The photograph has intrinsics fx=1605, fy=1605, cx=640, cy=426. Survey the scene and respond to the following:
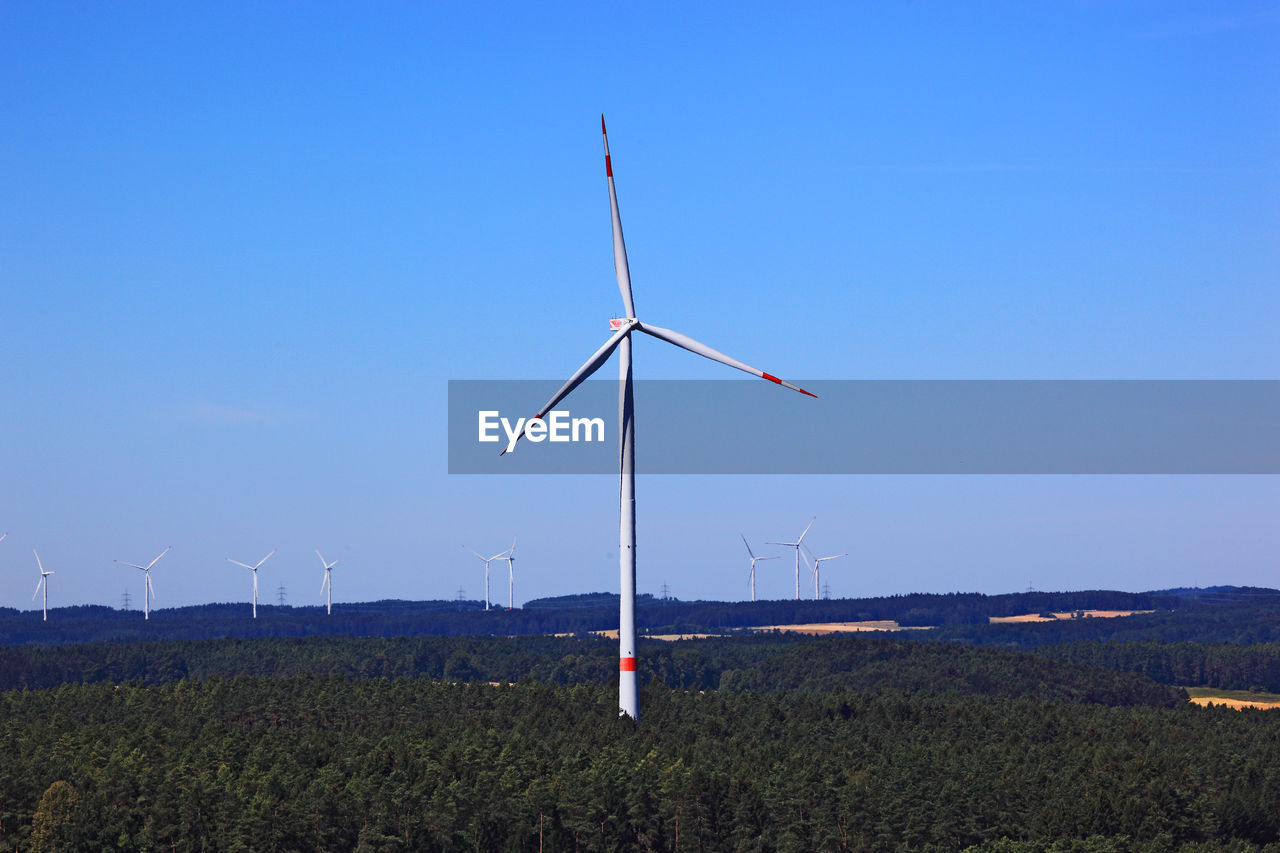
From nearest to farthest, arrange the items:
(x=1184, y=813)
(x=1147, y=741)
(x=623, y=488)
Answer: (x=623, y=488)
(x=1184, y=813)
(x=1147, y=741)

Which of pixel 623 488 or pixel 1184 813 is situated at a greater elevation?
pixel 623 488

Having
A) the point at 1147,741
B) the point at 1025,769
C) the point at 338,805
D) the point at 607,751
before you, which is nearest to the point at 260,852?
the point at 338,805

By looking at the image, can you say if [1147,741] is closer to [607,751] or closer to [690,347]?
[607,751]

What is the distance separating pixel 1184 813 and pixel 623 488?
200ft

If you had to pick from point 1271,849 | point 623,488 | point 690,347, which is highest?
point 690,347

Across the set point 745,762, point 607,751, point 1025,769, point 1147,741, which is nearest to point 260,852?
point 607,751

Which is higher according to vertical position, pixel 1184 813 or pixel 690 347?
pixel 690 347

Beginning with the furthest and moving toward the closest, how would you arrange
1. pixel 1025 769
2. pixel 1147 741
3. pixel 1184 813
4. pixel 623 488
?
pixel 1147 741 < pixel 1025 769 < pixel 1184 813 < pixel 623 488

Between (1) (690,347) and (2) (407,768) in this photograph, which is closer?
(1) (690,347)

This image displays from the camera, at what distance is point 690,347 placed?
12544 centimetres

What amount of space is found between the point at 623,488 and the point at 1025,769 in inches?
2212

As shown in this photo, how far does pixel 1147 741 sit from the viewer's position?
195 meters

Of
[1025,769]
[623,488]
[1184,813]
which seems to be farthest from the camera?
[1025,769]

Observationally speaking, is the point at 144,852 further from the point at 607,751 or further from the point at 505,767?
the point at 607,751
